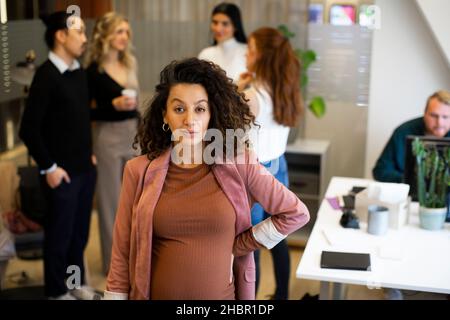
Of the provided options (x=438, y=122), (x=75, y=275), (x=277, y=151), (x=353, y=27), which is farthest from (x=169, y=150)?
(x=353, y=27)

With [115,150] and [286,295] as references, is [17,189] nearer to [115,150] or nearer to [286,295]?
[115,150]

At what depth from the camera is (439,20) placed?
6.49 feet

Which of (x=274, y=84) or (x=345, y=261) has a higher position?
(x=274, y=84)

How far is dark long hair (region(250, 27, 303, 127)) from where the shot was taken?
2162 mm

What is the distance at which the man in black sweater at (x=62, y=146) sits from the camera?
2.46m

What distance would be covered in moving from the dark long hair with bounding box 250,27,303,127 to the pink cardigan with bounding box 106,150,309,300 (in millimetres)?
592

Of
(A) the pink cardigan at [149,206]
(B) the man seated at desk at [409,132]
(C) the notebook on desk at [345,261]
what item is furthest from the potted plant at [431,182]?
(A) the pink cardigan at [149,206]

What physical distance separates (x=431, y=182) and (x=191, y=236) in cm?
93

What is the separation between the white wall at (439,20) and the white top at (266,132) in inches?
21.1

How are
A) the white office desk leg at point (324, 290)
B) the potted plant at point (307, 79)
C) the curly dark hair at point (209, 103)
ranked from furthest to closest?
the potted plant at point (307, 79)
the white office desk leg at point (324, 290)
the curly dark hair at point (209, 103)

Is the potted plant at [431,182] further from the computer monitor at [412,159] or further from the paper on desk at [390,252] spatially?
the paper on desk at [390,252]

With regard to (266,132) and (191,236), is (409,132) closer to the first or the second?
(266,132)

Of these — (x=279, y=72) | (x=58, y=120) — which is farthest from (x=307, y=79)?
(x=58, y=120)

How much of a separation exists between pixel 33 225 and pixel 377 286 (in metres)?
1.68
